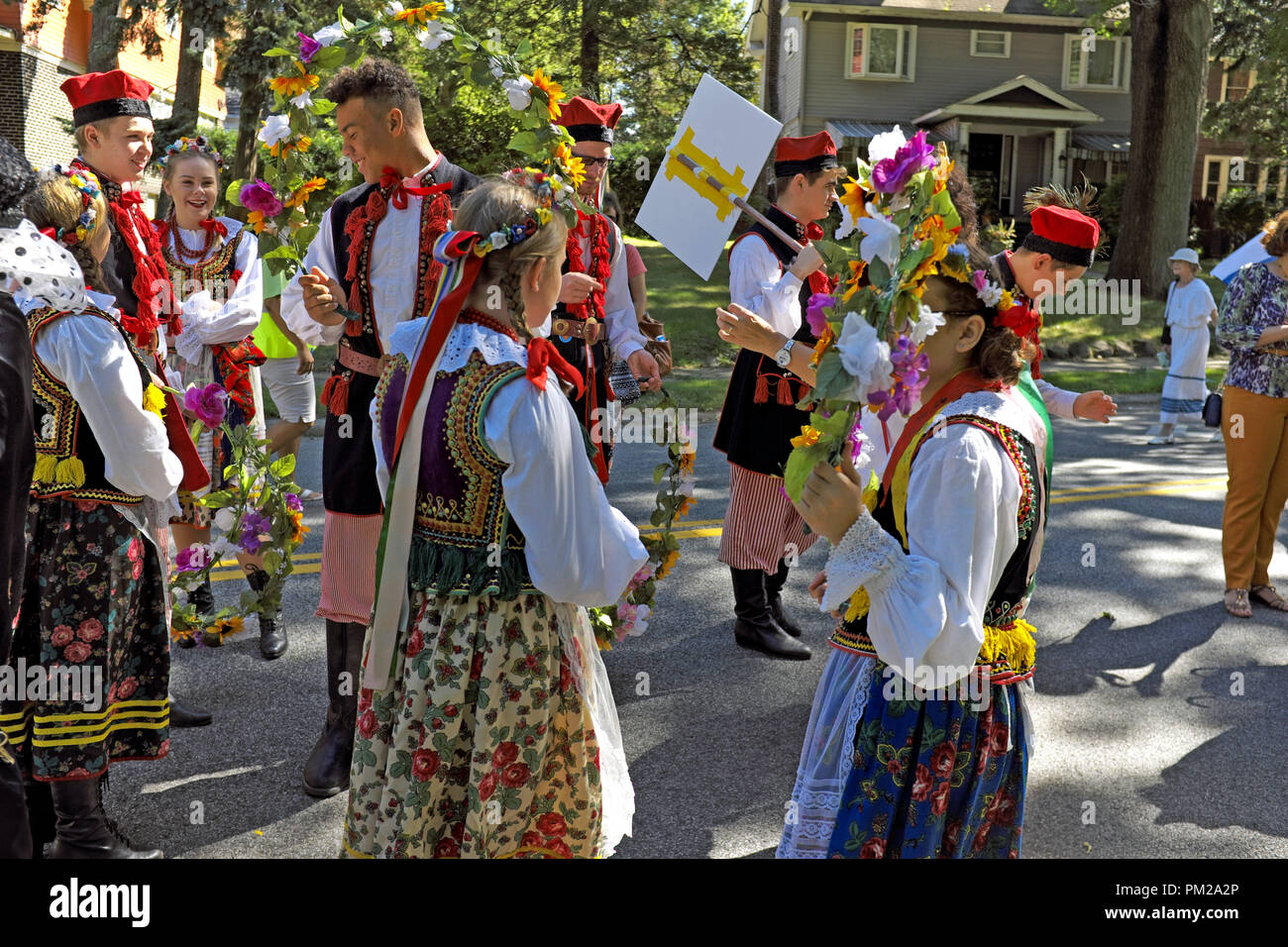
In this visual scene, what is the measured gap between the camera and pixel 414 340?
2783 millimetres

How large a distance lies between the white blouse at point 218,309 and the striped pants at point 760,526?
102 inches

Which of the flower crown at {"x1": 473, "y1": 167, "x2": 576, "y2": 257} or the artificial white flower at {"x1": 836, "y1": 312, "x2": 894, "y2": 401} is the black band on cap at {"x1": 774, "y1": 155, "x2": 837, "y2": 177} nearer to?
the flower crown at {"x1": 473, "y1": 167, "x2": 576, "y2": 257}

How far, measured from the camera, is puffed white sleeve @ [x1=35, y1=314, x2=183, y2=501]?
3168mm

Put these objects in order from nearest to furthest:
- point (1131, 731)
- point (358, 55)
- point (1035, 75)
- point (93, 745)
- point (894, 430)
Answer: point (93, 745) → point (894, 430) → point (358, 55) → point (1131, 731) → point (1035, 75)

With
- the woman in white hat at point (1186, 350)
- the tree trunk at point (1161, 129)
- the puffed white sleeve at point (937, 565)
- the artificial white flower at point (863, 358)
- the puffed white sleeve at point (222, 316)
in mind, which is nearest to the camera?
the artificial white flower at point (863, 358)

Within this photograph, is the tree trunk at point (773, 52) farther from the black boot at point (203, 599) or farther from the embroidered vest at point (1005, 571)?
the embroidered vest at point (1005, 571)

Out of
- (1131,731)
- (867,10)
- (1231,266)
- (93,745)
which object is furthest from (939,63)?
(93,745)

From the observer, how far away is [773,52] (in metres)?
29.4

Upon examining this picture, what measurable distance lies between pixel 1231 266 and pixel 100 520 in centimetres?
614

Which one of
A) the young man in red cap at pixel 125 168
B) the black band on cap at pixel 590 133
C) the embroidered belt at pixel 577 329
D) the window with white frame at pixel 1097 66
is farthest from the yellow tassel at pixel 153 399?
the window with white frame at pixel 1097 66

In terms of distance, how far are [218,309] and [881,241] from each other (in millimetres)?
4472

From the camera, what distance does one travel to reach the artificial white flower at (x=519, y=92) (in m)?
4.16

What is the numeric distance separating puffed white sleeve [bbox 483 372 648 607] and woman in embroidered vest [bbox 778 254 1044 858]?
0.50 meters
